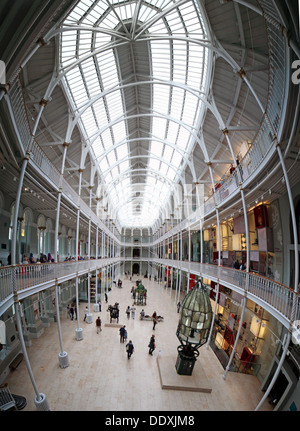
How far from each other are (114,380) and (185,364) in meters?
3.52

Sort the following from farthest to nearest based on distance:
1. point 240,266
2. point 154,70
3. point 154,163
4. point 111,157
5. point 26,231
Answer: point 154,163 < point 111,157 < point 154,70 < point 26,231 < point 240,266

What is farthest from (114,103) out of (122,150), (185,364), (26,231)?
(185,364)

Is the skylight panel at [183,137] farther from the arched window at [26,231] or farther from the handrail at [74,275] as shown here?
the arched window at [26,231]

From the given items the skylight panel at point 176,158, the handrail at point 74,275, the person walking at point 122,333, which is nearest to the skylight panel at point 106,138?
the skylight panel at point 176,158

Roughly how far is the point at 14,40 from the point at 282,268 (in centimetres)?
1287

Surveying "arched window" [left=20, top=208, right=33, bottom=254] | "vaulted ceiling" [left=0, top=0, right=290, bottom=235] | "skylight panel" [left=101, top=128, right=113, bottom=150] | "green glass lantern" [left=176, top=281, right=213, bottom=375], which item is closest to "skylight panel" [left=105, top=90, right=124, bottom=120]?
"vaulted ceiling" [left=0, top=0, right=290, bottom=235]

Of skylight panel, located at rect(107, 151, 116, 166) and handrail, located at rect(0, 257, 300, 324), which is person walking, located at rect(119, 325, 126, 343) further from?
skylight panel, located at rect(107, 151, 116, 166)

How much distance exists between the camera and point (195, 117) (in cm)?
1986

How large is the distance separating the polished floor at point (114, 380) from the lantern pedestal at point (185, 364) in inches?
41.4

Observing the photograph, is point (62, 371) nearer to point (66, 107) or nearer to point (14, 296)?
point (14, 296)

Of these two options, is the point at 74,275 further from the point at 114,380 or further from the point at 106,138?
the point at 106,138

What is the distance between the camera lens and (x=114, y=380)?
10.9m

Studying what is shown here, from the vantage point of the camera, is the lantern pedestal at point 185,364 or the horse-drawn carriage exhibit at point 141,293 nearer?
the lantern pedestal at point 185,364

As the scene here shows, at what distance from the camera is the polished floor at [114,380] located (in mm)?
9289
